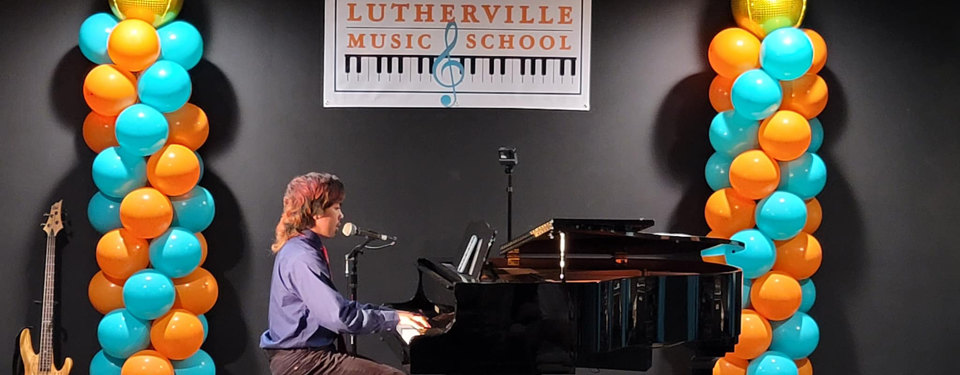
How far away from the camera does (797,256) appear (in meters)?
5.55

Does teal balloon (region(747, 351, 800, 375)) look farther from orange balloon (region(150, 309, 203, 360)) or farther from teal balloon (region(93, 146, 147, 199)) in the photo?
teal balloon (region(93, 146, 147, 199))

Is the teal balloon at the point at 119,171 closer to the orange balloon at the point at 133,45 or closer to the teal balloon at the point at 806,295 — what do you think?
the orange balloon at the point at 133,45

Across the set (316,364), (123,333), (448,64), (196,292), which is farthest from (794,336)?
(123,333)

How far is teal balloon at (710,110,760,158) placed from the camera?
5.51 m

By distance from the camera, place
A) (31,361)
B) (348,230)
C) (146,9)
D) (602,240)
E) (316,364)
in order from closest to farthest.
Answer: (316,364)
(348,230)
(602,240)
(146,9)
(31,361)

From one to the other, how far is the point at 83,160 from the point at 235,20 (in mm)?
1098

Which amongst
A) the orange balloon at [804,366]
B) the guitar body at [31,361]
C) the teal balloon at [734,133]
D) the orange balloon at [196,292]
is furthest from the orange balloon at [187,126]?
the orange balloon at [804,366]

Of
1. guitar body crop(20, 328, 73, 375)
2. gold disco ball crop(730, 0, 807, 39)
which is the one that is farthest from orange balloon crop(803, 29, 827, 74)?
guitar body crop(20, 328, 73, 375)

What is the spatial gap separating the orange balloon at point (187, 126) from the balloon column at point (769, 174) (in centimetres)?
257

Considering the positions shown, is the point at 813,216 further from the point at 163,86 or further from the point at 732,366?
the point at 163,86

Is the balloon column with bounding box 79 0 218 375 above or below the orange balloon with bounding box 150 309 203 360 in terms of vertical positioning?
above

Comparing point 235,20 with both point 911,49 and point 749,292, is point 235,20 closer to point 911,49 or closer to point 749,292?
point 749,292

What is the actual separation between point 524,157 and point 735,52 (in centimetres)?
128

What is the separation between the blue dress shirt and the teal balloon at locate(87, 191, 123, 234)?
56.9 inches
